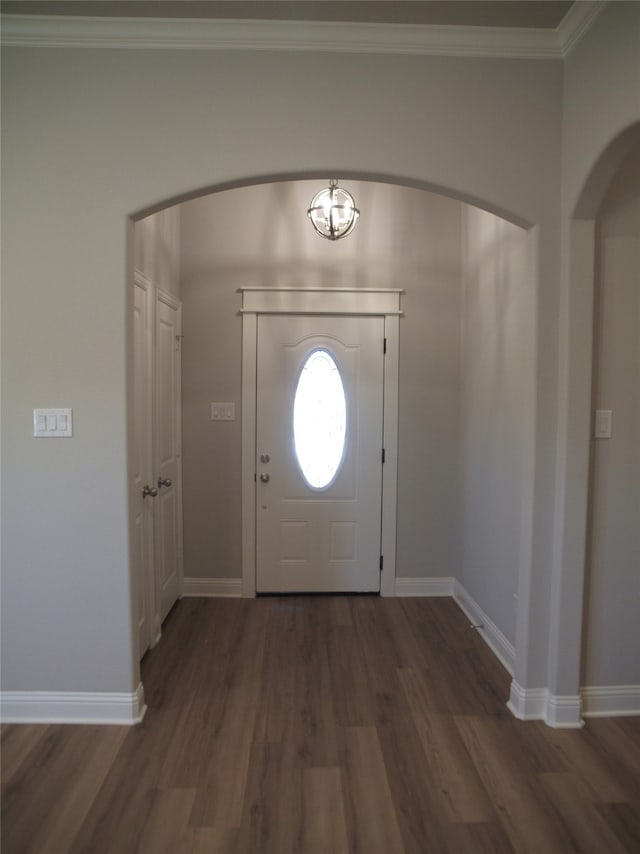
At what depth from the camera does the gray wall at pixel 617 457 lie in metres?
2.11

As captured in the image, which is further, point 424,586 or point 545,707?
point 424,586

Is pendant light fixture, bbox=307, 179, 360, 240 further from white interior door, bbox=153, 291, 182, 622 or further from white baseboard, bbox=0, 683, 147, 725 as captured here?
white baseboard, bbox=0, 683, 147, 725

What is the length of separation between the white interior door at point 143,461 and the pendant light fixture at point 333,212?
1.03 meters

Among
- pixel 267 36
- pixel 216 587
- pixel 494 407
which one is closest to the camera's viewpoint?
pixel 267 36

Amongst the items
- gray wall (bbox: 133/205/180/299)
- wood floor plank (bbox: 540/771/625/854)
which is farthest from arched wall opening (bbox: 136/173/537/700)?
wood floor plank (bbox: 540/771/625/854)

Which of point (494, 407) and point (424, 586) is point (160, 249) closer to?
point (494, 407)

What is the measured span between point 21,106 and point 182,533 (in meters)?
2.53

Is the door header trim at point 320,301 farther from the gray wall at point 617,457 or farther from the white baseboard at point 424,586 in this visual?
the white baseboard at point 424,586

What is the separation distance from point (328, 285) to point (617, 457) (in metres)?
2.07

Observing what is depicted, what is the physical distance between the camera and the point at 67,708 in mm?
2141

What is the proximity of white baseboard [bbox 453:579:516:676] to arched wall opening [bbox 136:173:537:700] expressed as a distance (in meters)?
0.03

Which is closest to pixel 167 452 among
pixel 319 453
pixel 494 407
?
pixel 319 453

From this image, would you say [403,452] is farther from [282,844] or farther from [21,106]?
[21,106]

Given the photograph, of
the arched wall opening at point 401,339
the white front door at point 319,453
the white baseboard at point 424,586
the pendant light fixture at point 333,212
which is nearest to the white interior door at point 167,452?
the arched wall opening at point 401,339
